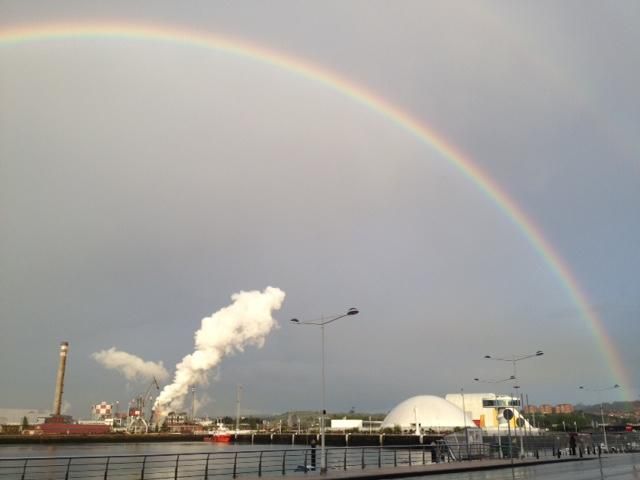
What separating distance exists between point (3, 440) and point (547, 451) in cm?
19267

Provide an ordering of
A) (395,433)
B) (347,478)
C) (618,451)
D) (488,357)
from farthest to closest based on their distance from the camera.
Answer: (395,433), (618,451), (488,357), (347,478)

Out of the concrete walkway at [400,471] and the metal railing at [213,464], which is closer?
the metal railing at [213,464]

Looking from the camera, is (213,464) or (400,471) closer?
(400,471)

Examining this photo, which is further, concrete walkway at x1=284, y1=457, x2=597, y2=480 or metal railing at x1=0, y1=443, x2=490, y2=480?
concrete walkway at x1=284, y1=457, x2=597, y2=480

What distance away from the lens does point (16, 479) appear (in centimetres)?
6234

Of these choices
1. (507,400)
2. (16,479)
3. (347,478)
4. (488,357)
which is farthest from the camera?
(507,400)

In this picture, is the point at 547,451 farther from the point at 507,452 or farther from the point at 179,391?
the point at 179,391

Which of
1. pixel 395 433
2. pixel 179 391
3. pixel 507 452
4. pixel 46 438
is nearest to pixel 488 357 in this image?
pixel 507 452

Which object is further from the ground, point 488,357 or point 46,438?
point 488,357

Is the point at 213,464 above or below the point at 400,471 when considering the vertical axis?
below

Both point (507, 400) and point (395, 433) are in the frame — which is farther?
point (395, 433)

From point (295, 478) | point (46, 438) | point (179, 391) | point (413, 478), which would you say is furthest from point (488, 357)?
point (46, 438)

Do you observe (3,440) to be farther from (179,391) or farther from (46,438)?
(179,391)

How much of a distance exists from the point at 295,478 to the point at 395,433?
166944 millimetres
